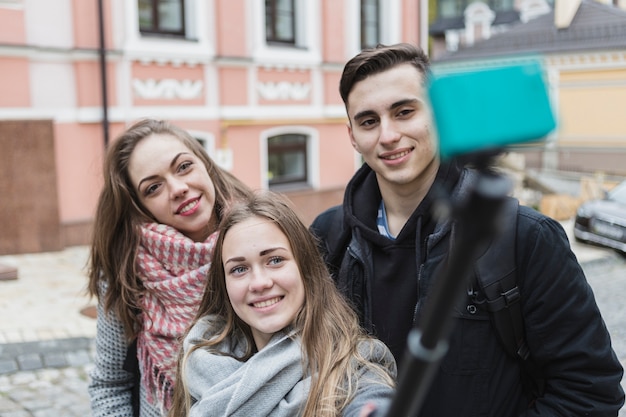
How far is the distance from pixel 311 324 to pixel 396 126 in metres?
0.57

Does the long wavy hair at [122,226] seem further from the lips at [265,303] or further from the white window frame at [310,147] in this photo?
the white window frame at [310,147]

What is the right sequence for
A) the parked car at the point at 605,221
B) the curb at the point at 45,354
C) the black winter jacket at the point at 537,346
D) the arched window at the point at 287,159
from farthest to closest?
1. the arched window at the point at 287,159
2. the parked car at the point at 605,221
3. the curb at the point at 45,354
4. the black winter jacket at the point at 537,346

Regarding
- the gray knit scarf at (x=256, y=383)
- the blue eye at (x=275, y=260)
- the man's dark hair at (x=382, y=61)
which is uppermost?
the man's dark hair at (x=382, y=61)

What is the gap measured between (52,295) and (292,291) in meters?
6.22

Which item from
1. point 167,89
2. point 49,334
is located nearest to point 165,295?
point 49,334

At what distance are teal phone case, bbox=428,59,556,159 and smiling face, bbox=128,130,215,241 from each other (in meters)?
1.77

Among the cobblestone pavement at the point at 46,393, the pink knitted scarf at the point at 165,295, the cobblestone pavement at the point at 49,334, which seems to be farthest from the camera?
the cobblestone pavement at the point at 49,334

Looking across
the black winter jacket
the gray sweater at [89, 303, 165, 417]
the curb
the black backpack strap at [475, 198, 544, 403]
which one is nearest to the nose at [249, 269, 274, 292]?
the black winter jacket

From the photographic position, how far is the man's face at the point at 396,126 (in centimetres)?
175

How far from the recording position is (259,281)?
5.77 ft

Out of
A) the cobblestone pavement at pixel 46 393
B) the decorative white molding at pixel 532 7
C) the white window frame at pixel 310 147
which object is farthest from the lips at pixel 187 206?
the decorative white molding at pixel 532 7

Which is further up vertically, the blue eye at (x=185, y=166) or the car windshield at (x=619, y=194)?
the blue eye at (x=185, y=166)

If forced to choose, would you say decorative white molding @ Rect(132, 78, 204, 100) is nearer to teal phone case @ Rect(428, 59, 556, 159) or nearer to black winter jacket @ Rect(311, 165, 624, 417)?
black winter jacket @ Rect(311, 165, 624, 417)

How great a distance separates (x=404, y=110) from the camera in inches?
69.6
